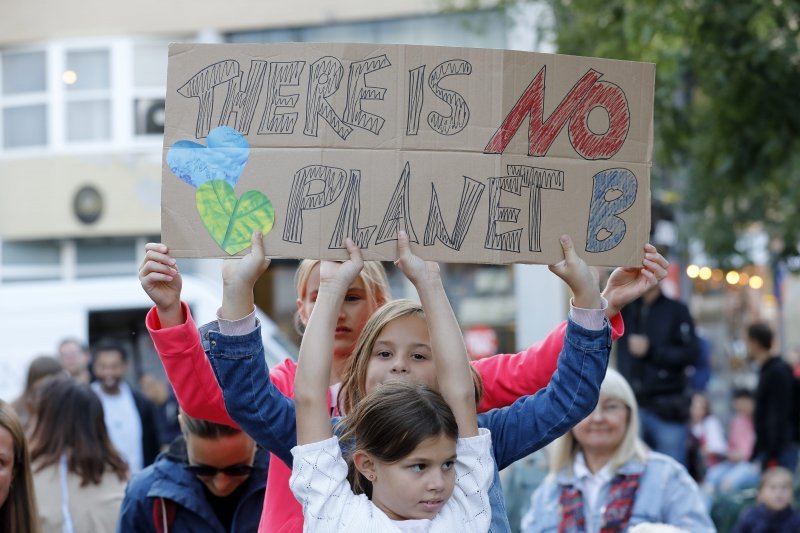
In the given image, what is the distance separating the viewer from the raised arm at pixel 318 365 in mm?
3184

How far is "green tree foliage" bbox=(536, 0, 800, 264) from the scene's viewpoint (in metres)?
9.33

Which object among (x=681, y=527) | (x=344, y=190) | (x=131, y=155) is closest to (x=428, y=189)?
(x=344, y=190)

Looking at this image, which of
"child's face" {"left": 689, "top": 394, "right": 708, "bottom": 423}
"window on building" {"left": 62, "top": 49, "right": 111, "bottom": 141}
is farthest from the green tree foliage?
"window on building" {"left": 62, "top": 49, "right": 111, "bottom": 141}

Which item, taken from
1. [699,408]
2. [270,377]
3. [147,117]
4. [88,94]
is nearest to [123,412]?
[270,377]

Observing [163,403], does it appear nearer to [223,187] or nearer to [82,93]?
[82,93]

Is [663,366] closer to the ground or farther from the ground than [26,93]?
closer to the ground

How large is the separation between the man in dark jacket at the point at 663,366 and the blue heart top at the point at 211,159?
6653 millimetres

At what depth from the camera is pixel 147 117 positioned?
21.5m

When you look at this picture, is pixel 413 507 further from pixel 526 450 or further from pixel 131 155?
pixel 131 155

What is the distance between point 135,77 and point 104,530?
16913 millimetres

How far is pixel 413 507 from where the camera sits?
10.3 feet

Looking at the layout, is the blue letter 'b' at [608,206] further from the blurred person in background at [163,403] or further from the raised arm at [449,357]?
the blurred person in background at [163,403]

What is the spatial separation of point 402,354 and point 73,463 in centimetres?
279

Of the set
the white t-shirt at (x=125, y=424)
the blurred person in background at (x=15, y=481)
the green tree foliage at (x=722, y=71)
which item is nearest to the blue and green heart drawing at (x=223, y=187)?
the blurred person in background at (x=15, y=481)
